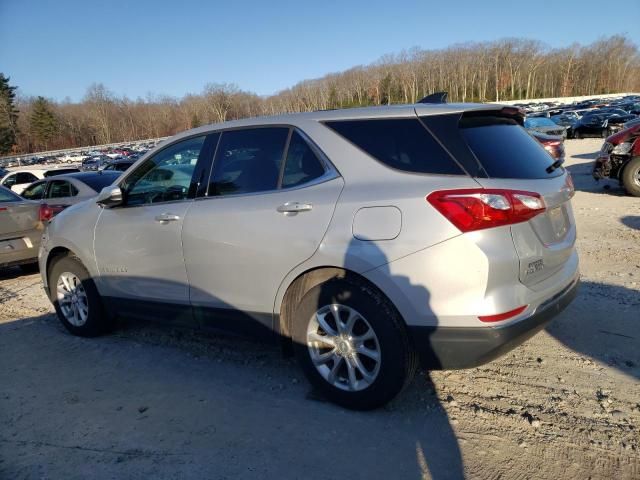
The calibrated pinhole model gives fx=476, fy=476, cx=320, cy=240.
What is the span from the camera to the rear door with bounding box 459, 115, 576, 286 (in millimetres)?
2678

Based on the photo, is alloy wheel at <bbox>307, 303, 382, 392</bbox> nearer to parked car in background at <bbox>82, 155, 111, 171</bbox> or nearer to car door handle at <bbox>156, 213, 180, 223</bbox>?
car door handle at <bbox>156, 213, 180, 223</bbox>

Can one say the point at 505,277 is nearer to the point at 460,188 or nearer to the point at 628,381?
the point at 460,188

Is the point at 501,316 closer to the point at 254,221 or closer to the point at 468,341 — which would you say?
the point at 468,341

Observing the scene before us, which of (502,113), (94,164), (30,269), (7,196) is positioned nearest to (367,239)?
(502,113)

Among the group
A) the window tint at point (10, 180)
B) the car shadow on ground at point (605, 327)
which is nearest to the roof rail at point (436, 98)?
the car shadow on ground at point (605, 327)

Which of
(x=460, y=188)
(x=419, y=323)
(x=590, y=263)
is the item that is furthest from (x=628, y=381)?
(x=590, y=263)

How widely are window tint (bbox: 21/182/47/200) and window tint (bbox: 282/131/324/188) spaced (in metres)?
7.99

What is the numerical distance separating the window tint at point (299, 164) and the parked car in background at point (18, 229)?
5473 mm

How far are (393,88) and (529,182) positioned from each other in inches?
4213

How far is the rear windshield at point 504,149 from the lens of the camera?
278 centimetres

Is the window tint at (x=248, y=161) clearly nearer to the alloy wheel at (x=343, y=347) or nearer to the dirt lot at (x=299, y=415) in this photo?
the alloy wheel at (x=343, y=347)

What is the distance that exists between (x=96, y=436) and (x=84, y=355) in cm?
149

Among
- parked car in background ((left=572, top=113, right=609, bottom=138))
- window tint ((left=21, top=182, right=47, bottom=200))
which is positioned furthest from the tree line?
window tint ((left=21, top=182, right=47, bottom=200))

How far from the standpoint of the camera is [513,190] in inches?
104
